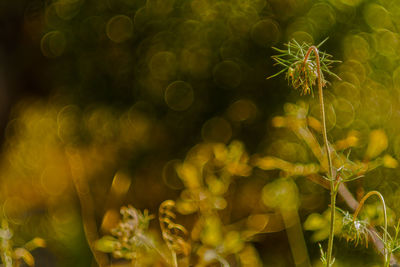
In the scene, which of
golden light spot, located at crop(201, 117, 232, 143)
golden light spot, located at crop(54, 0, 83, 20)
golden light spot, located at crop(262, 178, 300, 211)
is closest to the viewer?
golden light spot, located at crop(262, 178, 300, 211)

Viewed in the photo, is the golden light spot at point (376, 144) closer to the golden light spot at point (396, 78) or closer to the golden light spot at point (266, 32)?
the golden light spot at point (396, 78)

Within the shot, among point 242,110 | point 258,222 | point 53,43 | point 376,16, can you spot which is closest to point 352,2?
point 376,16

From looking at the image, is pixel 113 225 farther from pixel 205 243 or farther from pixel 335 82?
pixel 335 82

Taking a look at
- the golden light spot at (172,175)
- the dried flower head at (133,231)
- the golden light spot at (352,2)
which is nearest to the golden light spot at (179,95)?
the golden light spot at (172,175)

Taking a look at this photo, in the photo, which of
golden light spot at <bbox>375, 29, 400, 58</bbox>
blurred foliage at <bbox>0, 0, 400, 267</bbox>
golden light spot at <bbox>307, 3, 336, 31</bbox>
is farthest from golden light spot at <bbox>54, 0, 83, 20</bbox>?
golden light spot at <bbox>375, 29, 400, 58</bbox>

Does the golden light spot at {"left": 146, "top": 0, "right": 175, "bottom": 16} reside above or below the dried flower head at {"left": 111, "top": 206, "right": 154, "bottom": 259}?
above

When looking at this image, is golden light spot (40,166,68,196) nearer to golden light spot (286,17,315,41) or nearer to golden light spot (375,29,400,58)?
golden light spot (286,17,315,41)

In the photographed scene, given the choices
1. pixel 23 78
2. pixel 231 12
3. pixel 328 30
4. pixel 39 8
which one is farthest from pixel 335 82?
pixel 23 78
